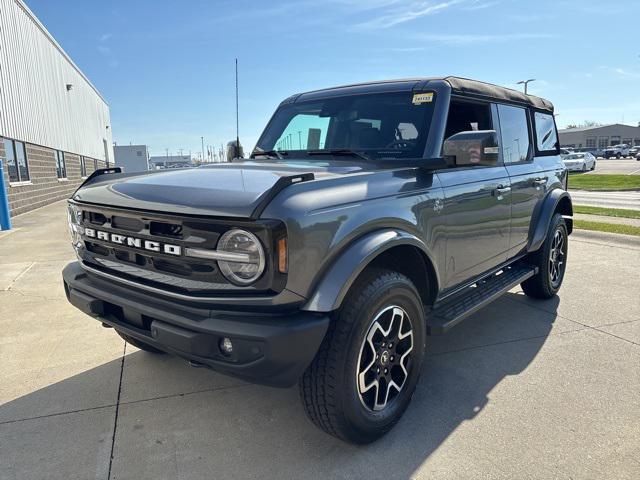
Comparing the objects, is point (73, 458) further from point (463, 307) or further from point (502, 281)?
point (502, 281)

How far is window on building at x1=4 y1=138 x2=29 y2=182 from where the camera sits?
13396 millimetres

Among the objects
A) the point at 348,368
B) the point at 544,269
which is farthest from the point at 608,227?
the point at 348,368

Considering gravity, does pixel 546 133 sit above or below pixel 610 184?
above

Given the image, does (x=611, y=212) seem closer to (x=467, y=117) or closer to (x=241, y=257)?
(x=467, y=117)

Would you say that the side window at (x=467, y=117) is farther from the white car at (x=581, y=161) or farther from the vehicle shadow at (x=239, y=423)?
the white car at (x=581, y=161)

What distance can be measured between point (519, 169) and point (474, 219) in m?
1.11

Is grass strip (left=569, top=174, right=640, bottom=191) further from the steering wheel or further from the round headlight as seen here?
the round headlight

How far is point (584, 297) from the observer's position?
16.4ft

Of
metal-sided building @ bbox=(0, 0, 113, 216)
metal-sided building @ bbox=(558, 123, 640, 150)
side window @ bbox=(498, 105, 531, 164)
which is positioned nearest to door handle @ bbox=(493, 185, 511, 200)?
side window @ bbox=(498, 105, 531, 164)

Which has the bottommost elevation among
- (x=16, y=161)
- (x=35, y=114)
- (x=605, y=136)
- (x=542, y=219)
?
(x=542, y=219)

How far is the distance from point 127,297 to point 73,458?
878 mm

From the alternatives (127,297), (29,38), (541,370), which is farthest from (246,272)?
(29,38)

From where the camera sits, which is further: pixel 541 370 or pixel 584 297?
pixel 584 297

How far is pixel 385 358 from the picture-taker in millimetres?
2557
